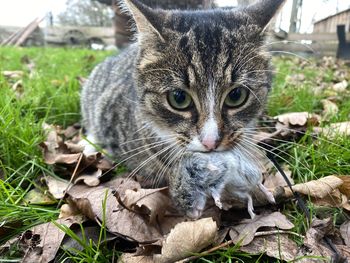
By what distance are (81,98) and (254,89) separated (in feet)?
6.17

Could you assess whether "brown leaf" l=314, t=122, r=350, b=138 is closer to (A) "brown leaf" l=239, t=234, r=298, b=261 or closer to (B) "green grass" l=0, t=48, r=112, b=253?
(A) "brown leaf" l=239, t=234, r=298, b=261

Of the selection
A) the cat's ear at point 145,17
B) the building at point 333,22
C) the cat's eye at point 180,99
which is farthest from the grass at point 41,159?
the building at point 333,22

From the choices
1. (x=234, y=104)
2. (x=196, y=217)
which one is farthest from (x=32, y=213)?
(x=234, y=104)

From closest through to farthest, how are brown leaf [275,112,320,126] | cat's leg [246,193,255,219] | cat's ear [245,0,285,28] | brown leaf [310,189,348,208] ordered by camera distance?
cat's leg [246,193,255,219]
brown leaf [310,189,348,208]
cat's ear [245,0,285,28]
brown leaf [275,112,320,126]

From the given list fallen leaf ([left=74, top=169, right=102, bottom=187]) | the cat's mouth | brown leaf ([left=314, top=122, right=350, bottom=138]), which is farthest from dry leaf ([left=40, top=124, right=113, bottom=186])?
brown leaf ([left=314, top=122, right=350, bottom=138])

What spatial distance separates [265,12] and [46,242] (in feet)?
4.93

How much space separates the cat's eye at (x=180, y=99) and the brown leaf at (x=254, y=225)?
62 cm

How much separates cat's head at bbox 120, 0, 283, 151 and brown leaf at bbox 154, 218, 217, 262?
0.41 m

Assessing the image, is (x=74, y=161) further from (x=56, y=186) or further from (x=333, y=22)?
(x=333, y=22)

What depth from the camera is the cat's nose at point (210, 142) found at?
1.63 meters

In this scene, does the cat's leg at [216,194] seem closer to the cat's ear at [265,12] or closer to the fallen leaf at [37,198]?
the fallen leaf at [37,198]

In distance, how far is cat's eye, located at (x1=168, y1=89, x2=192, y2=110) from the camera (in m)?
1.80

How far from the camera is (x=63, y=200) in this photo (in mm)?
1772

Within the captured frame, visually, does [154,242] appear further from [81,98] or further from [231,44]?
[81,98]
